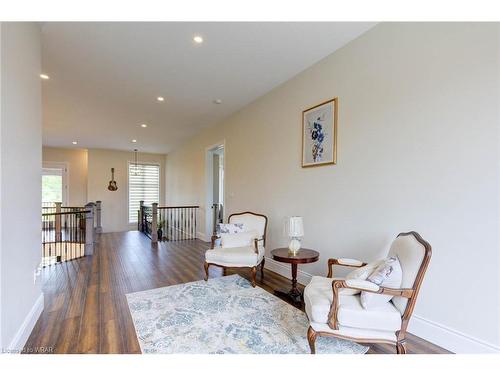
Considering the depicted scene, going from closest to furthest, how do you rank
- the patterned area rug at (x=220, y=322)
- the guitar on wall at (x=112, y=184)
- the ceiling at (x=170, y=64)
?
the patterned area rug at (x=220, y=322)
the ceiling at (x=170, y=64)
the guitar on wall at (x=112, y=184)

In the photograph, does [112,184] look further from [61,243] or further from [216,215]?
[216,215]

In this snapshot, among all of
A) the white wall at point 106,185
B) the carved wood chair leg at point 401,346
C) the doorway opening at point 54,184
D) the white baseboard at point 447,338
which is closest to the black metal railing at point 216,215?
the white wall at point 106,185

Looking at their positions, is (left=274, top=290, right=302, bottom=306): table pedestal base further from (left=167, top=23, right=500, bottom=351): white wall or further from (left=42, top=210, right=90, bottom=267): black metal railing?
(left=42, top=210, right=90, bottom=267): black metal railing

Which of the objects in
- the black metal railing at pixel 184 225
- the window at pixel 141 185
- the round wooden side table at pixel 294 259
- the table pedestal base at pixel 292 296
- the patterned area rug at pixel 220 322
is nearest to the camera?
the patterned area rug at pixel 220 322

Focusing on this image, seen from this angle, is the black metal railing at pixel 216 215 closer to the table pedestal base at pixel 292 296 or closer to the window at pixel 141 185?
the table pedestal base at pixel 292 296

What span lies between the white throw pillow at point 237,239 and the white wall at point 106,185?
756 centimetres

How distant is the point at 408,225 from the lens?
7.68ft

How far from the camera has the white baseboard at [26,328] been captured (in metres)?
Result: 1.89

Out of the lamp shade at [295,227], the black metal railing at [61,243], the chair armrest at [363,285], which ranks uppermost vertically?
the lamp shade at [295,227]

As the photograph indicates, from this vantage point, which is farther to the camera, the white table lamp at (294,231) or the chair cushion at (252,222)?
the chair cushion at (252,222)

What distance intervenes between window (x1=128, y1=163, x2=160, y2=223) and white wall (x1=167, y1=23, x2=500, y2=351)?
827 cm

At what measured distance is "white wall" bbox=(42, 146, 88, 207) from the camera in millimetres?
9695

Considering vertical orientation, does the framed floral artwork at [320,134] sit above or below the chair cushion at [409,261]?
above

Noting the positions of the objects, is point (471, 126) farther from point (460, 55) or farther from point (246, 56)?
point (246, 56)
